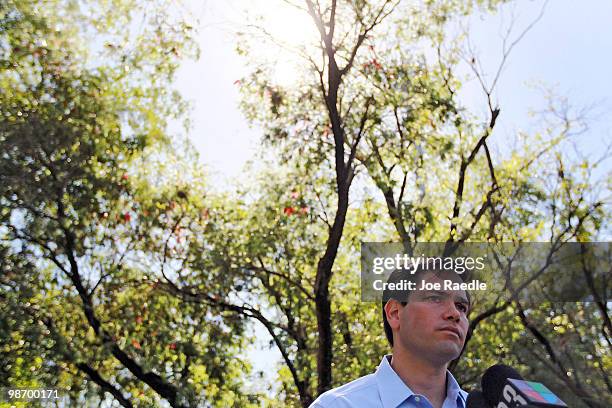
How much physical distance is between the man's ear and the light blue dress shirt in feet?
0.85

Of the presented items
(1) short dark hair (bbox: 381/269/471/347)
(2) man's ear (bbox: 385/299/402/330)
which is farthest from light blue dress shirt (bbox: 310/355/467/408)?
(1) short dark hair (bbox: 381/269/471/347)

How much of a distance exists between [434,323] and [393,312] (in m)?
0.30

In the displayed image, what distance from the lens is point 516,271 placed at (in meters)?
13.7

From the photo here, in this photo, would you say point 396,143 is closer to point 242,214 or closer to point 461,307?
point 242,214

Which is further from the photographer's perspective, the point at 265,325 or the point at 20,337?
the point at 265,325

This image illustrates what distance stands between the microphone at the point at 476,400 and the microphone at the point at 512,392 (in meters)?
0.03

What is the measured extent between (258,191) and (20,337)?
5009 millimetres

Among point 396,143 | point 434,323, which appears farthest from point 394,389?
point 396,143

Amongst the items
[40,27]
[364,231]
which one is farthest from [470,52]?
[40,27]

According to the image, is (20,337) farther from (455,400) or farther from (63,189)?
(455,400)

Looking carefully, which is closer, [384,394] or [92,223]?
[384,394]

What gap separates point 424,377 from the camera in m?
3.44

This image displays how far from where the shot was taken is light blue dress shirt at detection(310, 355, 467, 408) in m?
3.16

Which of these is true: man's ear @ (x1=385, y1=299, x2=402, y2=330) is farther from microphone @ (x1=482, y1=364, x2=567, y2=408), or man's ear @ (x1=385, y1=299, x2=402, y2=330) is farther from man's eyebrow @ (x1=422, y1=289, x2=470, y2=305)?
microphone @ (x1=482, y1=364, x2=567, y2=408)
